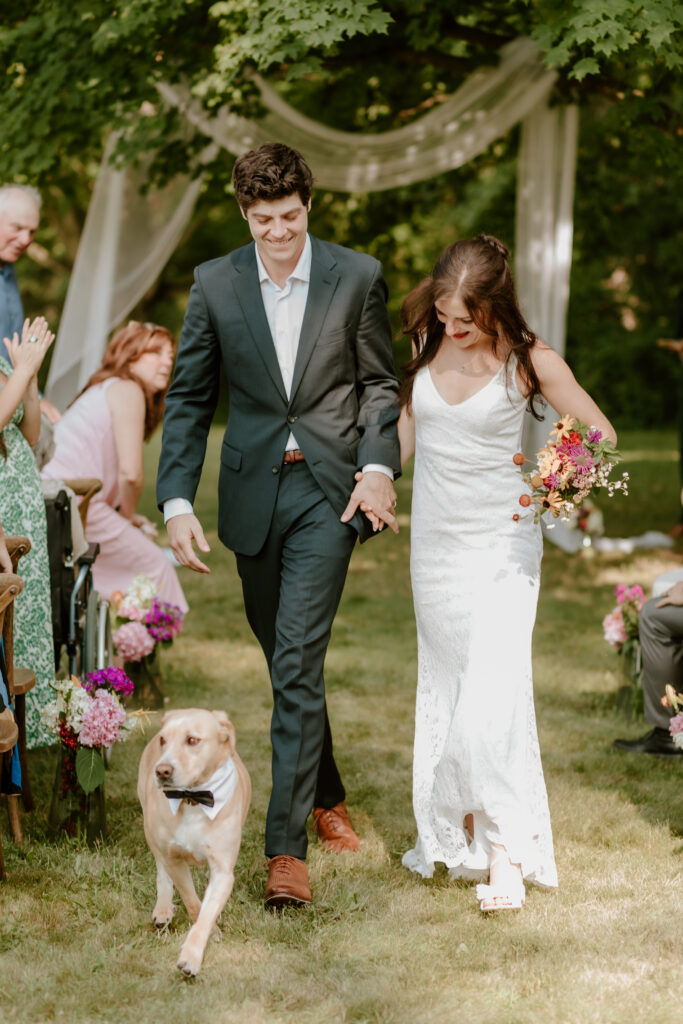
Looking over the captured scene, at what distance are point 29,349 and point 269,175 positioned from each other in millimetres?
1317

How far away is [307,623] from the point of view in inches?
152

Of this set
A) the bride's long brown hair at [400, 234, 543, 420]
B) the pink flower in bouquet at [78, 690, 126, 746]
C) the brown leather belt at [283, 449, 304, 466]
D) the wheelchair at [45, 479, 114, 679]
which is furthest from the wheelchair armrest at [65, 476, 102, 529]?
the bride's long brown hair at [400, 234, 543, 420]

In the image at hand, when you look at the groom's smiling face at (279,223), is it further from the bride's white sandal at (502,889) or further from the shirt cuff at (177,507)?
the bride's white sandal at (502,889)

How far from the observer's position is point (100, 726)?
427 cm

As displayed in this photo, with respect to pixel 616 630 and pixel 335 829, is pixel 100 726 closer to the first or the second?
pixel 335 829

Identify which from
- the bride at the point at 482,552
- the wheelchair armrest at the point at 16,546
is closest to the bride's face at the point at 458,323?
the bride at the point at 482,552

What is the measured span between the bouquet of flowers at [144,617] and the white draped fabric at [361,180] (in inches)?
180

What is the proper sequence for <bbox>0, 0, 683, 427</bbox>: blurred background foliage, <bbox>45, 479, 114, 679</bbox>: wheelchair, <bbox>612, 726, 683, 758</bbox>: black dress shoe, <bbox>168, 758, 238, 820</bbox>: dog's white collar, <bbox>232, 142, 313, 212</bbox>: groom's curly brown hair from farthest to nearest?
<bbox>0, 0, 683, 427</bbox>: blurred background foliage
<bbox>612, 726, 683, 758</bbox>: black dress shoe
<bbox>45, 479, 114, 679</bbox>: wheelchair
<bbox>232, 142, 313, 212</bbox>: groom's curly brown hair
<bbox>168, 758, 238, 820</bbox>: dog's white collar

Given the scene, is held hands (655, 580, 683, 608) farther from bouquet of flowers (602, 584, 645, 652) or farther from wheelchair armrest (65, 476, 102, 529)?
wheelchair armrest (65, 476, 102, 529)

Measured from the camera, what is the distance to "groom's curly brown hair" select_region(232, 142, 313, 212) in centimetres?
362

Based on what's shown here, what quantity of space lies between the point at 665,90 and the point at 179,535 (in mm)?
6781

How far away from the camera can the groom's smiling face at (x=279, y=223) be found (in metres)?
3.68

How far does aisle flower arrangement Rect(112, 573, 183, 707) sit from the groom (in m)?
2.28

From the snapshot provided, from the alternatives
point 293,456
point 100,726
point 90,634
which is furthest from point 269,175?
point 90,634
